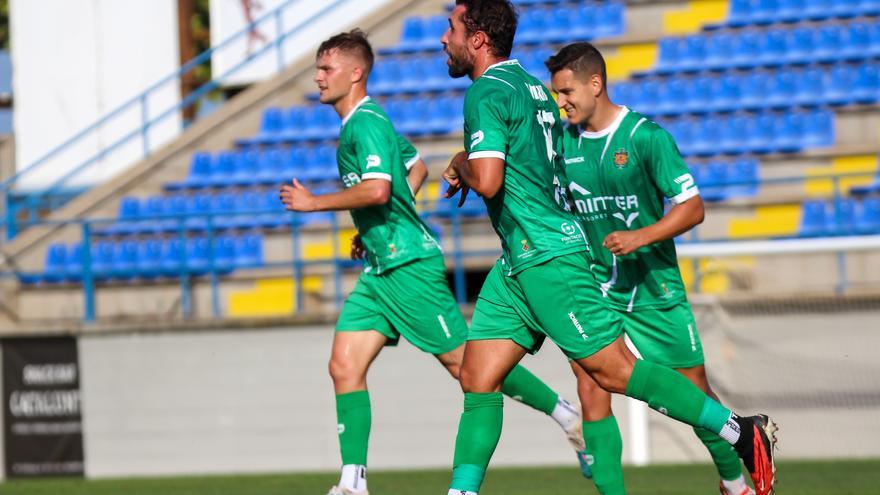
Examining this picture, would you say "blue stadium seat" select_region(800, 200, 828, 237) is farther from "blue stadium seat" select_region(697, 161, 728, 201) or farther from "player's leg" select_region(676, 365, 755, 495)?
"player's leg" select_region(676, 365, 755, 495)

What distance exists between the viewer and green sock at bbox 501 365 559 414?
6.98 m

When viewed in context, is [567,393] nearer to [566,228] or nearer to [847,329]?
[847,329]

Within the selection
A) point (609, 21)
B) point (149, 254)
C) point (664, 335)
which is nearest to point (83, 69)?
point (149, 254)

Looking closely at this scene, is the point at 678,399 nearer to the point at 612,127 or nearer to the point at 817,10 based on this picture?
the point at 612,127

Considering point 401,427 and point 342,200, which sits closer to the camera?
point 342,200

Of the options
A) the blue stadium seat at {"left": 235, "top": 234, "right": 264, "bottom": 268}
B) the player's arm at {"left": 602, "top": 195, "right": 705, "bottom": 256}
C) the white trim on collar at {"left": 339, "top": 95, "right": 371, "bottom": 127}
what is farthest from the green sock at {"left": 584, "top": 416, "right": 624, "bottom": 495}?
the blue stadium seat at {"left": 235, "top": 234, "right": 264, "bottom": 268}

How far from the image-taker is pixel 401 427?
11.8 meters

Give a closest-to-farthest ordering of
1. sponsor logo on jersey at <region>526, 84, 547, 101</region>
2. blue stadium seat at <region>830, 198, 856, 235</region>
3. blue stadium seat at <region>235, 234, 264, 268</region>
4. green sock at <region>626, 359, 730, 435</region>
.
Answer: green sock at <region>626, 359, 730, 435</region> < sponsor logo on jersey at <region>526, 84, 547, 101</region> < blue stadium seat at <region>830, 198, 856, 235</region> < blue stadium seat at <region>235, 234, 264, 268</region>

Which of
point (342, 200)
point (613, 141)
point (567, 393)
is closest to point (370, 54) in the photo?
point (342, 200)

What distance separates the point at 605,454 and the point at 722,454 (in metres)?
0.54

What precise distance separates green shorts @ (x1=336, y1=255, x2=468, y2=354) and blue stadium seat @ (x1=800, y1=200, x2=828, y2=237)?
23.8 ft

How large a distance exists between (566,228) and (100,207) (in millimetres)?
12698

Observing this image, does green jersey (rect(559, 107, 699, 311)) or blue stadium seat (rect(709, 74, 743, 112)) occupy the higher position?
blue stadium seat (rect(709, 74, 743, 112))

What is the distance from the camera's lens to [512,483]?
32.1 feet
